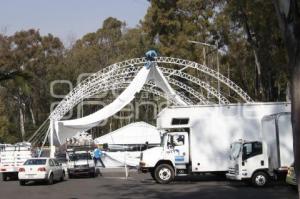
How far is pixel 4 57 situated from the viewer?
71062 millimetres

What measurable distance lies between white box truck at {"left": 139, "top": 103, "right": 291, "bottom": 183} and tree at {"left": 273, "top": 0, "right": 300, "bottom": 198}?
18537 millimetres

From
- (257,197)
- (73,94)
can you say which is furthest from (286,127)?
(73,94)

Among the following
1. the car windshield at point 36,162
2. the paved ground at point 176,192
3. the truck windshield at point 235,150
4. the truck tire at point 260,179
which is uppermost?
the truck windshield at point 235,150

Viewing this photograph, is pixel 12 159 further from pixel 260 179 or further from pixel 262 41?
pixel 262 41

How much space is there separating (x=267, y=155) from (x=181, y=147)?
4.80m

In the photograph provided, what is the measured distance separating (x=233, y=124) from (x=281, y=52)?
532 cm

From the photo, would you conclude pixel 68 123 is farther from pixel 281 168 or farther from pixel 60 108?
pixel 281 168

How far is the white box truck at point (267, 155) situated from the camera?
23688 millimetres

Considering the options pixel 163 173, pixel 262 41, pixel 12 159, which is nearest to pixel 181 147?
pixel 163 173

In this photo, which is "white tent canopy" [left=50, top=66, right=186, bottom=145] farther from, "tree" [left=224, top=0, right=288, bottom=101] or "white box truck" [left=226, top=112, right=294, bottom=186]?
"white box truck" [left=226, top=112, right=294, bottom=186]

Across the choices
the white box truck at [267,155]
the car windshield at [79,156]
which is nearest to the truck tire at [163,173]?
the white box truck at [267,155]

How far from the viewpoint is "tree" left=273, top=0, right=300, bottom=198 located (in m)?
8.27

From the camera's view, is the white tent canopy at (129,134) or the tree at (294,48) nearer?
the tree at (294,48)

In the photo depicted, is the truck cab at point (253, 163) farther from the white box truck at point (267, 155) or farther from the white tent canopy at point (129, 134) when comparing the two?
the white tent canopy at point (129, 134)
